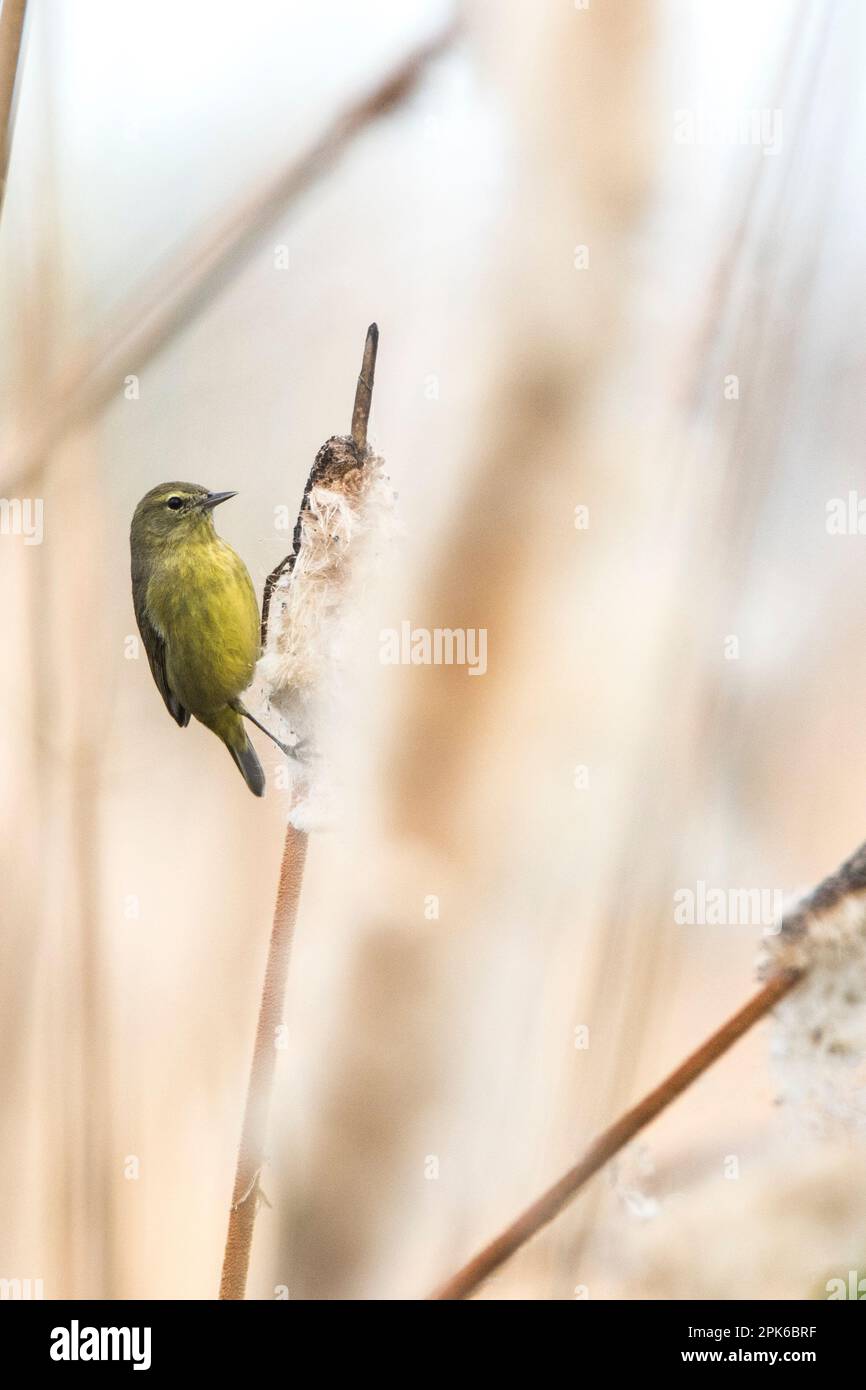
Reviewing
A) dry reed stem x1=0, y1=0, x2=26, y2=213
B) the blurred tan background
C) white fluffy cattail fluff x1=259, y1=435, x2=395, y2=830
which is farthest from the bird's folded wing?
dry reed stem x1=0, y1=0, x2=26, y2=213

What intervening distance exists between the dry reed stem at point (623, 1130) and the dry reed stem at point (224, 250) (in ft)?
4.14

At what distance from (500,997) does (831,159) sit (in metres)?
1.39

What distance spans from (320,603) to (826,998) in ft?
2.28

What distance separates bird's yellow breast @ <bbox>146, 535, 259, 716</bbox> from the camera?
4.50ft

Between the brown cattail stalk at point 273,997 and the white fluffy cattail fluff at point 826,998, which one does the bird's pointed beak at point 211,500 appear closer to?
the brown cattail stalk at point 273,997

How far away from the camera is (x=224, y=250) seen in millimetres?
1523

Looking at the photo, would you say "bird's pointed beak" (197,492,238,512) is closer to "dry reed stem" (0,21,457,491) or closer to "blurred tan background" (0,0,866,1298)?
"blurred tan background" (0,0,866,1298)

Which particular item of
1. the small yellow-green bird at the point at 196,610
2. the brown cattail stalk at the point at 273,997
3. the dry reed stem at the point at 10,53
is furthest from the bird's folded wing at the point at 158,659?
the dry reed stem at the point at 10,53

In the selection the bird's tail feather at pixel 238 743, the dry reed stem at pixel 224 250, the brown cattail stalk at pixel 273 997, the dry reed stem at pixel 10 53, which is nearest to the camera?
the brown cattail stalk at pixel 273 997

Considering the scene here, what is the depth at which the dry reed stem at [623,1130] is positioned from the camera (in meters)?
0.80

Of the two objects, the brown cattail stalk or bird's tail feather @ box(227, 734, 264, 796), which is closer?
the brown cattail stalk

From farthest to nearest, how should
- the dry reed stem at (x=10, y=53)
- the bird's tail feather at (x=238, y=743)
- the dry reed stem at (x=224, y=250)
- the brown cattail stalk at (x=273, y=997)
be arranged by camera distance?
the dry reed stem at (x=224, y=250)
the bird's tail feather at (x=238, y=743)
the dry reed stem at (x=10, y=53)
the brown cattail stalk at (x=273, y=997)

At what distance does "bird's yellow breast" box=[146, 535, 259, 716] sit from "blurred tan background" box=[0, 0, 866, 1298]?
159 millimetres
